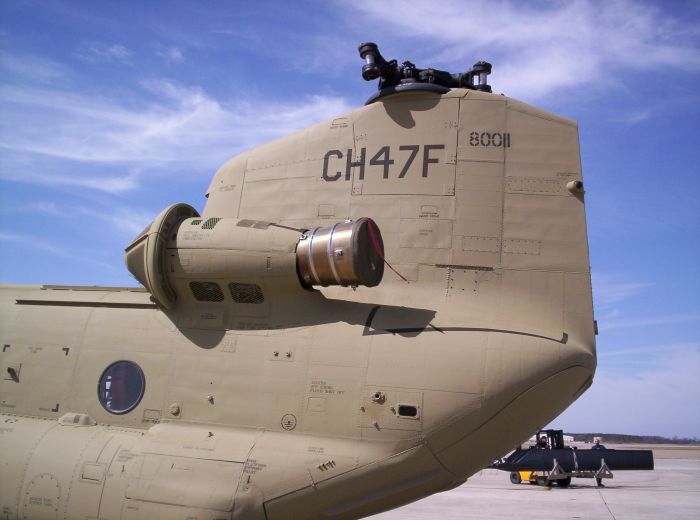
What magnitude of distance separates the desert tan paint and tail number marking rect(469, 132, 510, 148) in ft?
0.09

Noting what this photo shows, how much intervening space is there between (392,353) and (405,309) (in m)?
0.64

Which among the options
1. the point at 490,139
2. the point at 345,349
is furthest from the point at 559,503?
the point at 490,139

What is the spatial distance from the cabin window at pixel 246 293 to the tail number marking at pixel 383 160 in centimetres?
179

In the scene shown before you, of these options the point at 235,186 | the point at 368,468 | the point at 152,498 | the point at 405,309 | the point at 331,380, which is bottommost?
the point at 152,498

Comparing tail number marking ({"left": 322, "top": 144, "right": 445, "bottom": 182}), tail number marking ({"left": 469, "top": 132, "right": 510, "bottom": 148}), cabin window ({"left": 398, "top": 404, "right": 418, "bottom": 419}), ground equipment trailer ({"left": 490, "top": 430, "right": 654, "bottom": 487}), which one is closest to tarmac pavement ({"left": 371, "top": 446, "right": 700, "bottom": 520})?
ground equipment trailer ({"left": 490, "top": 430, "right": 654, "bottom": 487})

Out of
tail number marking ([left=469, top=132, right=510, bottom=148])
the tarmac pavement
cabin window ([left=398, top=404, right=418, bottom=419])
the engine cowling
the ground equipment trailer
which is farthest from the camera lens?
the ground equipment trailer

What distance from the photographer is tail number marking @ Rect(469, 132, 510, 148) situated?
7840 millimetres

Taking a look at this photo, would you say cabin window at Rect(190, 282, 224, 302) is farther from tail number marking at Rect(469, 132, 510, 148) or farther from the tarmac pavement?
the tarmac pavement

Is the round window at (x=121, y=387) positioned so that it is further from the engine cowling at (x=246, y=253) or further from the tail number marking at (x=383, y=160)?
the tail number marking at (x=383, y=160)

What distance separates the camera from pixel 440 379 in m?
6.71

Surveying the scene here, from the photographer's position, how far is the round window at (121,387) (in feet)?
25.7

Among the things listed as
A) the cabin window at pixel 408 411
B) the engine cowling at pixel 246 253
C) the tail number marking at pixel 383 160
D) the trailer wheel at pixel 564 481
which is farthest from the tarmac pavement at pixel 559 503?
the tail number marking at pixel 383 160

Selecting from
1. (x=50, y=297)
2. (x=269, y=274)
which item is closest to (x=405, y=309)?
(x=269, y=274)

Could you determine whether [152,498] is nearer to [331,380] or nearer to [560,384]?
[331,380]
